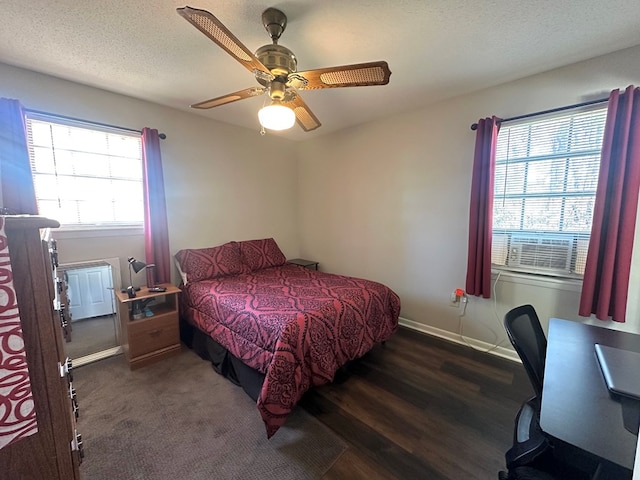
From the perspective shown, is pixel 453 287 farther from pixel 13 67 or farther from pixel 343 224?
pixel 13 67

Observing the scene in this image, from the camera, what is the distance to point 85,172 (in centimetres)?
240

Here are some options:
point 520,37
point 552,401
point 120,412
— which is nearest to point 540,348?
point 552,401

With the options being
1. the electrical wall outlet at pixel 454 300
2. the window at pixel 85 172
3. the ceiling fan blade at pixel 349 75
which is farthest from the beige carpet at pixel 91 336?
the electrical wall outlet at pixel 454 300

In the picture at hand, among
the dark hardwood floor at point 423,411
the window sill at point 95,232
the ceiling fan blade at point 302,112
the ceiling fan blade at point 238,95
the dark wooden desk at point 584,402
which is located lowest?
the dark hardwood floor at point 423,411

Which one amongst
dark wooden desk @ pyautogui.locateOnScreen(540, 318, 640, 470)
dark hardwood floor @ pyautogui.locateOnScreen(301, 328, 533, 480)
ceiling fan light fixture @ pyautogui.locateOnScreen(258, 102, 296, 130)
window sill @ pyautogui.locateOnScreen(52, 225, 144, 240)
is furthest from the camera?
window sill @ pyautogui.locateOnScreen(52, 225, 144, 240)

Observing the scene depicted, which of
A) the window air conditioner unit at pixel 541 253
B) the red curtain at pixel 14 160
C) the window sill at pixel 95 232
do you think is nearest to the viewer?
the red curtain at pixel 14 160

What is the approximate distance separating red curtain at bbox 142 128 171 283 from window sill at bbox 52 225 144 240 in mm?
126

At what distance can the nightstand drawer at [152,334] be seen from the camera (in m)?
2.25

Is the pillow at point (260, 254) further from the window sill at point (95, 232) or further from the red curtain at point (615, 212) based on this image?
the red curtain at point (615, 212)

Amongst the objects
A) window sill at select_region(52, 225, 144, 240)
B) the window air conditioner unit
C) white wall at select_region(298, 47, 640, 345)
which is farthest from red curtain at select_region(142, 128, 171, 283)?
the window air conditioner unit

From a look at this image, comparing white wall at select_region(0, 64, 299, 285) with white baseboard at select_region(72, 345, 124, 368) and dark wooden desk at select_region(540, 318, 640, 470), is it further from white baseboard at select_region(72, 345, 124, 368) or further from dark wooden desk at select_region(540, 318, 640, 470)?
dark wooden desk at select_region(540, 318, 640, 470)

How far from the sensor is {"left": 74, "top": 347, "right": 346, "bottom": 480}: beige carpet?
4.60ft

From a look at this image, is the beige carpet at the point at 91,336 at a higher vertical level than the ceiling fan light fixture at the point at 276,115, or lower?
lower

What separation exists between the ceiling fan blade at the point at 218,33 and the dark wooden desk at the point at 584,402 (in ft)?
6.07
